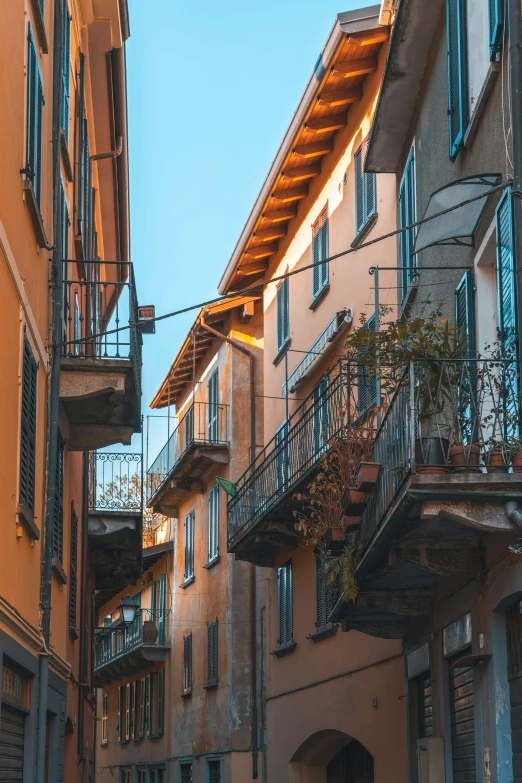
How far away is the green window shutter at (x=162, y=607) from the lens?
31384mm

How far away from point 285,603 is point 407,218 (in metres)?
9.06

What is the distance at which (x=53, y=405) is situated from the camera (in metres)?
11.1

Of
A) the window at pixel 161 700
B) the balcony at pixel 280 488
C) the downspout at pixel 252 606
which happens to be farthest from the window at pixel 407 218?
the window at pixel 161 700

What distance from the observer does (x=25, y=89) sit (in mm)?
9664

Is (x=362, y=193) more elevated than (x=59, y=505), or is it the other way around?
(x=362, y=193)

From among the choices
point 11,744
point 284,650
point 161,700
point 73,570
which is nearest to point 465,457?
point 11,744

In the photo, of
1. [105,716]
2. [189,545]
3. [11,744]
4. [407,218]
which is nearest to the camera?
[11,744]

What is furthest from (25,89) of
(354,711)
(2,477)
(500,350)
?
(354,711)

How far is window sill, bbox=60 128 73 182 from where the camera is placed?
1260 cm

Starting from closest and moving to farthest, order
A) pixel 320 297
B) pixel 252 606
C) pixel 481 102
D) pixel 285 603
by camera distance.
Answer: pixel 481 102 < pixel 320 297 < pixel 285 603 < pixel 252 606

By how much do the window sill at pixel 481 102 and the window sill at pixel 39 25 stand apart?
3909mm

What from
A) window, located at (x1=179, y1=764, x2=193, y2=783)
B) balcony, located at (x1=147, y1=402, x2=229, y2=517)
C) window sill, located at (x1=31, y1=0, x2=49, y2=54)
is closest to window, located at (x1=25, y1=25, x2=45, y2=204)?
window sill, located at (x1=31, y1=0, x2=49, y2=54)

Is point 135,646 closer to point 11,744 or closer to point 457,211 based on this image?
point 11,744

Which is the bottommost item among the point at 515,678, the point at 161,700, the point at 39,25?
the point at 515,678
